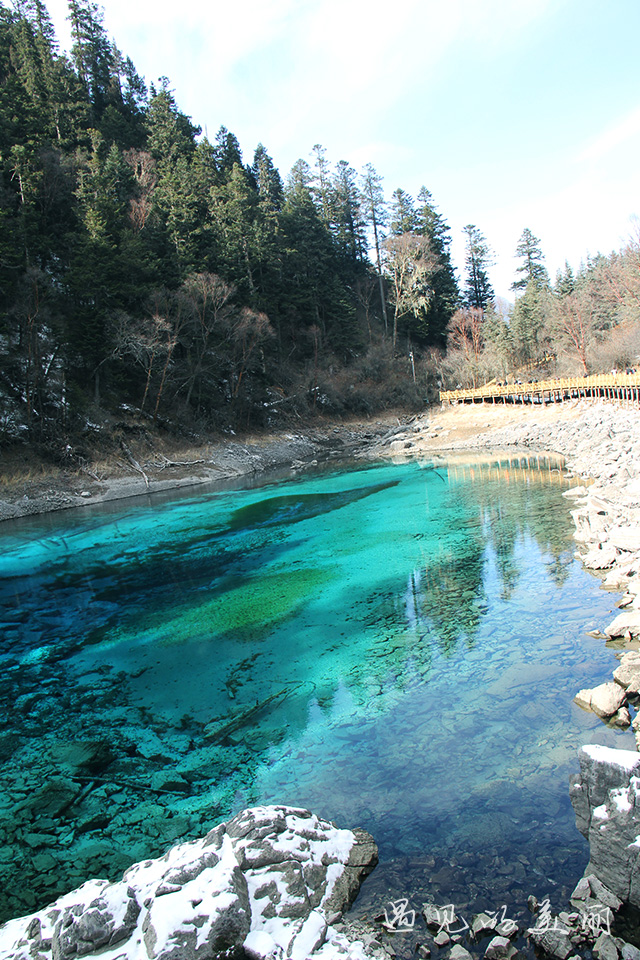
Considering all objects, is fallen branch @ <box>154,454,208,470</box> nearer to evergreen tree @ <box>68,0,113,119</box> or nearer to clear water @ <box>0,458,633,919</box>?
clear water @ <box>0,458,633,919</box>

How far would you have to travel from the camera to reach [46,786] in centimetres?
569

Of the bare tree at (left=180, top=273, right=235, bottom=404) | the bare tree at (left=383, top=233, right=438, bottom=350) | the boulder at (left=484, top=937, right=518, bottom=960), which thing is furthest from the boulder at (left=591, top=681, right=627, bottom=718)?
the bare tree at (left=383, top=233, right=438, bottom=350)

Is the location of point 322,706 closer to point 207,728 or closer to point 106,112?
point 207,728

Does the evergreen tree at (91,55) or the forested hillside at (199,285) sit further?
the evergreen tree at (91,55)

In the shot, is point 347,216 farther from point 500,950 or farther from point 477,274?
point 500,950

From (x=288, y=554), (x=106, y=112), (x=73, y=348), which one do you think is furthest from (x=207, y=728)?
(x=106, y=112)

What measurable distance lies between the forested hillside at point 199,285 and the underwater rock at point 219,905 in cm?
2494

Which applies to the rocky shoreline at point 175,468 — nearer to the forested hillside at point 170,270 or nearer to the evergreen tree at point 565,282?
the forested hillside at point 170,270

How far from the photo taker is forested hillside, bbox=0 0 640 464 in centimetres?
2827

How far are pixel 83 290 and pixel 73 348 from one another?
3165 mm

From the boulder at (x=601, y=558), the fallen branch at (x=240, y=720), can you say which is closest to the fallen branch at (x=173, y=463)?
the boulder at (x=601, y=558)

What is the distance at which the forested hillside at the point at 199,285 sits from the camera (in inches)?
1113

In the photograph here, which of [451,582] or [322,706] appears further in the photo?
[451,582]

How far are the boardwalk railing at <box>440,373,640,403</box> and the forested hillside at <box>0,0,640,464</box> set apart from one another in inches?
212
